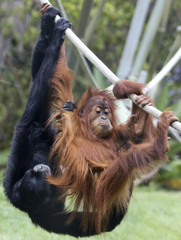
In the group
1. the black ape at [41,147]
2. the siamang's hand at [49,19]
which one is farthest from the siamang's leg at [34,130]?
the siamang's hand at [49,19]

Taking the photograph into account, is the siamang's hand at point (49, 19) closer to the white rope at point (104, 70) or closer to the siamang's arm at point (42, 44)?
the siamang's arm at point (42, 44)

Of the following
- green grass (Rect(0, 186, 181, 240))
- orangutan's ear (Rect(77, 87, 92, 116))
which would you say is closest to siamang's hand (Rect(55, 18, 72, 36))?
orangutan's ear (Rect(77, 87, 92, 116))

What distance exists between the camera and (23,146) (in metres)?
4.85

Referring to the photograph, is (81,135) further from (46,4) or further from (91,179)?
(46,4)

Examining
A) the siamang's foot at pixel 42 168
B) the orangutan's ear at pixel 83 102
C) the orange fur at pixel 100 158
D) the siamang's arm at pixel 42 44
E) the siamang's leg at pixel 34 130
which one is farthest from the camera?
the siamang's arm at pixel 42 44

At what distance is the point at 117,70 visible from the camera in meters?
10.8

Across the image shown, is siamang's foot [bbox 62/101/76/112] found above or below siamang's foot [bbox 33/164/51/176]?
above

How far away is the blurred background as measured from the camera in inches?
282

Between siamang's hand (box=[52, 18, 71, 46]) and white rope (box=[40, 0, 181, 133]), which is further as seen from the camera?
siamang's hand (box=[52, 18, 71, 46])

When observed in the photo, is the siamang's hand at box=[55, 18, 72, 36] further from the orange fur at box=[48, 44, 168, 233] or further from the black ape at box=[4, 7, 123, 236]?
the orange fur at box=[48, 44, 168, 233]

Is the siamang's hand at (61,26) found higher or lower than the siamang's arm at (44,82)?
higher

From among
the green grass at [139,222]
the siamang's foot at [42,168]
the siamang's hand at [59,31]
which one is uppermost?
the siamang's hand at [59,31]

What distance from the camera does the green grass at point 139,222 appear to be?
5738 mm

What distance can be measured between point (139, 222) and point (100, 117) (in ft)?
12.5
